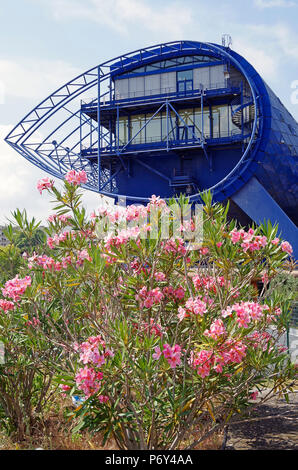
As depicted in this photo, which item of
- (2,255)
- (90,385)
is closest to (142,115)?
(2,255)

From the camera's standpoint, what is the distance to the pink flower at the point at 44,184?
623 centimetres

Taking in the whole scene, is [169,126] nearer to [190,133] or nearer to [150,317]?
[190,133]

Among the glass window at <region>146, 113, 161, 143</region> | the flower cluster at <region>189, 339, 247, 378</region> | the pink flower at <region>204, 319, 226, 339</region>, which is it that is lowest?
the flower cluster at <region>189, 339, 247, 378</region>

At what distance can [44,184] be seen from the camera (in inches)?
246

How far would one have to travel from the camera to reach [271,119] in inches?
1261

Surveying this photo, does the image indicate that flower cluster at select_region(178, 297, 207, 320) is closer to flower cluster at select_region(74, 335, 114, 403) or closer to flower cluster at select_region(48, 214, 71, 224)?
flower cluster at select_region(74, 335, 114, 403)

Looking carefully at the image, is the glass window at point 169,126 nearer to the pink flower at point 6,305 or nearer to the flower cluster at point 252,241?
the pink flower at point 6,305

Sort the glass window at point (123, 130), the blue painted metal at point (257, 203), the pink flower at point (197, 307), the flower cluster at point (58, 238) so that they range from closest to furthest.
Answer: the pink flower at point (197, 307) → the flower cluster at point (58, 238) → the blue painted metal at point (257, 203) → the glass window at point (123, 130)

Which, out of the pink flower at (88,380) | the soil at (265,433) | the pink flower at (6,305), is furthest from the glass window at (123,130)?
the pink flower at (88,380)

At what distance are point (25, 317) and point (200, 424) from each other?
281cm

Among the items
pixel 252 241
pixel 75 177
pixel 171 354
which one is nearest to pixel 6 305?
pixel 75 177

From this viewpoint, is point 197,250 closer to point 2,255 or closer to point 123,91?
point 2,255

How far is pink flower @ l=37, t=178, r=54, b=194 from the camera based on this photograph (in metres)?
6.23

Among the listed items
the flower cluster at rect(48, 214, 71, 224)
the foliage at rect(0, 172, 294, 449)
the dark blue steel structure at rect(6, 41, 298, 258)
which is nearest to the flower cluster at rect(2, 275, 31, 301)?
Result: the foliage at rect(0, 172, 294, 449)
